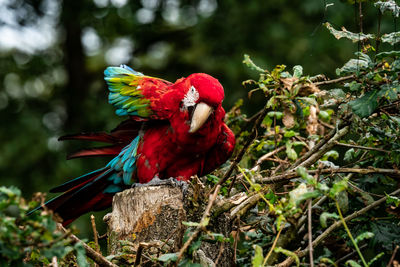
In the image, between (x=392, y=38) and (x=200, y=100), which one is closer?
(x=392, y=38)

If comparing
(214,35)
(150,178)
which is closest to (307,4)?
(214,35)

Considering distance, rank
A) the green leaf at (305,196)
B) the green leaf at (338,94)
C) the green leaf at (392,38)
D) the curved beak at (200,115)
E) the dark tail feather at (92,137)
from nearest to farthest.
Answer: the green leaf at (305,196) → the green leaf at (392,38) → the green leaf at (338,94) → the curved beak at (200,115) → the dark tail feather at (92,137)

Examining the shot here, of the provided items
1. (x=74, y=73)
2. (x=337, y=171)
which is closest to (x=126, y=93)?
(x=337, y=171)

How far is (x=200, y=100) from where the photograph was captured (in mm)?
2494

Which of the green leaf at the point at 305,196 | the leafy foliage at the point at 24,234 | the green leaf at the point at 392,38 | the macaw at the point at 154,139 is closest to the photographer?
the leafy foliage at the point at 24,234

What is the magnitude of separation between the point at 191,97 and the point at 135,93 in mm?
513

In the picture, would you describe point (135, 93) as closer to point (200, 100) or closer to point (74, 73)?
point (200, 100)

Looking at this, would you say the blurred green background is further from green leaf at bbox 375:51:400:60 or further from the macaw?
green leaf at bbox 375:51:400:60

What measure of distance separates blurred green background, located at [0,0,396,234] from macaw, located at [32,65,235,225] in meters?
2.16

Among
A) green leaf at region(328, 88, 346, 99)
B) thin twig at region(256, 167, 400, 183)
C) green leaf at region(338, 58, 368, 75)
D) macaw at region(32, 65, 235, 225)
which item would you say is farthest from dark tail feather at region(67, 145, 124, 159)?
green leaf at region(338, 58, 368, 75)

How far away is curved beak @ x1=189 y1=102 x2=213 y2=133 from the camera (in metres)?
2.47

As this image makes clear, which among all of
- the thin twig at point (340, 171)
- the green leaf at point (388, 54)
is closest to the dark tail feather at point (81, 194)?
the thin twig at point (340, 171)

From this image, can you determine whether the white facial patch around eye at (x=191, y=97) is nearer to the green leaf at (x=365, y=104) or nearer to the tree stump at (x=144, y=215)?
the tree stump at (x=144, y=215)

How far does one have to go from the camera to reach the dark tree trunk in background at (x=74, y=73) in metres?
5.89
